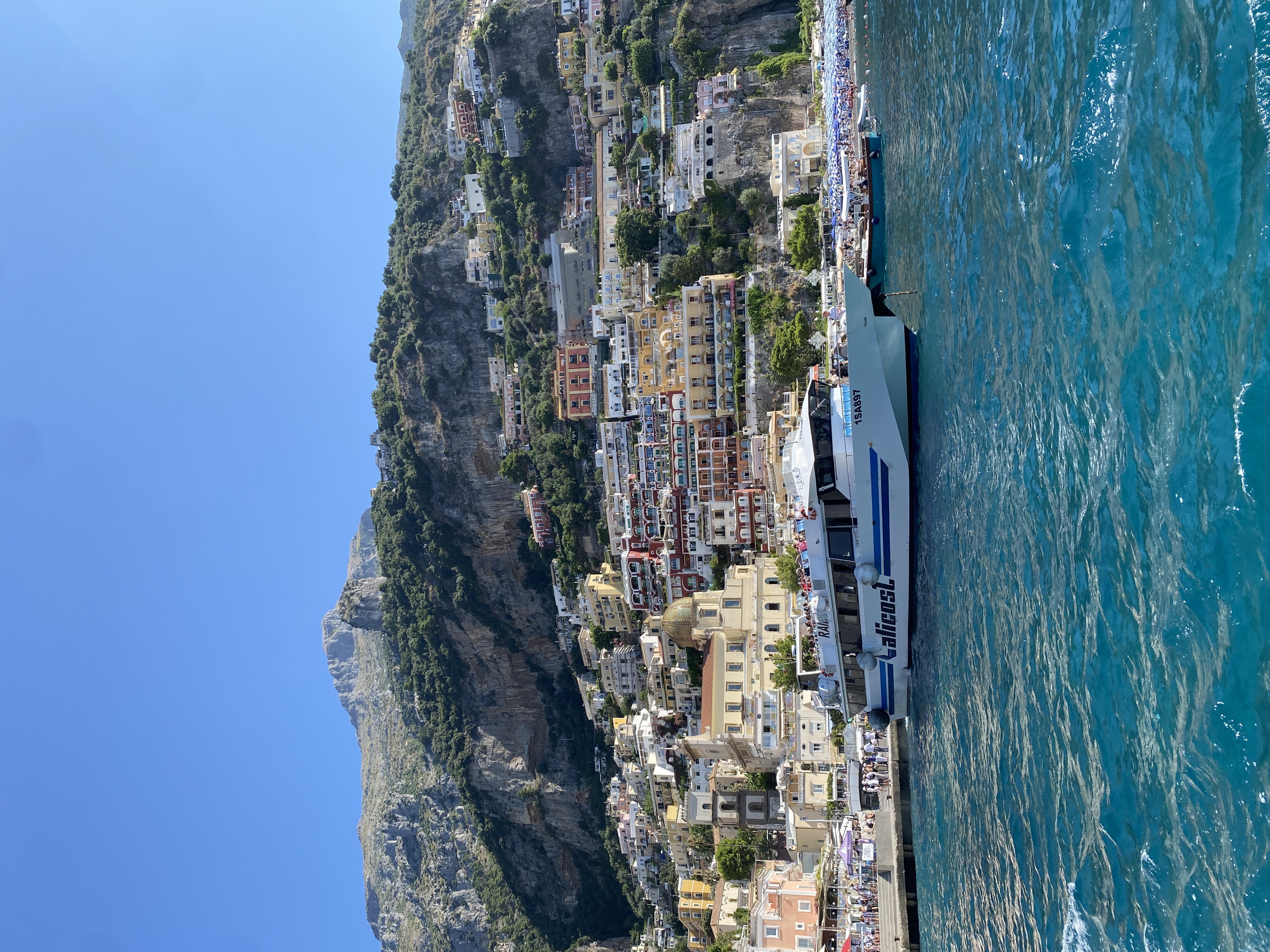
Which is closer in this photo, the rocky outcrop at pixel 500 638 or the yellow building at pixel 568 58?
the yellow building at pixel 568 58

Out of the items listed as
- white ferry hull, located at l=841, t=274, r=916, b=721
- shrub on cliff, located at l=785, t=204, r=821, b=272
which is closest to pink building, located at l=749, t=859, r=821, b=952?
white ferry hull, located at l=841, t=274, r=916, b=721

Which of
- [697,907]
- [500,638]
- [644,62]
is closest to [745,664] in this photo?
[697,907]

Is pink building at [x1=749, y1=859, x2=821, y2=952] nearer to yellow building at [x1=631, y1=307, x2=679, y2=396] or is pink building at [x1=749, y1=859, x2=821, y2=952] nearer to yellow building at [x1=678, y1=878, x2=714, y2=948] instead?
yellow building at [x1=678, y1=878, x2=714, y2=948]

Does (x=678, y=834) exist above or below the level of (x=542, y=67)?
below

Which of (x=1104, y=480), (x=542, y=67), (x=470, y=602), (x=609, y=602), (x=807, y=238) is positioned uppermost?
(x=542, y=67)

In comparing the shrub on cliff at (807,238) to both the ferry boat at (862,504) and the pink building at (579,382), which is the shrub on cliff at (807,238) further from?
the pink building at (579,382)

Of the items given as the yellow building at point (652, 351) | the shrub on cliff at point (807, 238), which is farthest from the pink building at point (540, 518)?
the shrub on cliff at point (807, 238)

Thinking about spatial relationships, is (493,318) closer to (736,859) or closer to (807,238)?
(807,238)
